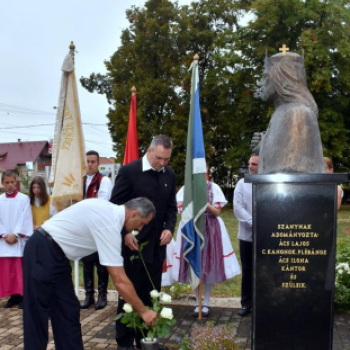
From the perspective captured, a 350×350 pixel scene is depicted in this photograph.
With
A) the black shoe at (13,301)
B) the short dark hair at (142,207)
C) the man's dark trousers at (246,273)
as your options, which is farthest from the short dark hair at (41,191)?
the short dark hair at (142,207)

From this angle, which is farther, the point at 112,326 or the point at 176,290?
the point at 176,290

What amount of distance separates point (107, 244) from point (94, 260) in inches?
105

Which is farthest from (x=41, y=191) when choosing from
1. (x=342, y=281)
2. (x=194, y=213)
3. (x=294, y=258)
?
(x=342, y=281)

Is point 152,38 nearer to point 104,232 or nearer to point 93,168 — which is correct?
point 93,168

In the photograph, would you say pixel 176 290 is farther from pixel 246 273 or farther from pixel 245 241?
pixel 245 241

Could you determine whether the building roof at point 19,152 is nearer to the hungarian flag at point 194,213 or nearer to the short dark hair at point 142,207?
the hungarian flag at point 194,213

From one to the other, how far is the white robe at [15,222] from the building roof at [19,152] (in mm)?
43494

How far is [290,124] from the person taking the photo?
3.60 metres

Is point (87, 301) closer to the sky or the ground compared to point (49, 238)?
closer to the ground

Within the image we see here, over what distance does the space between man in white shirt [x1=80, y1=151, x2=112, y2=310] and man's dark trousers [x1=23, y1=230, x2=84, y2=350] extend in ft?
7.12

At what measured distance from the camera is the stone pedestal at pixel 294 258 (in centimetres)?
361

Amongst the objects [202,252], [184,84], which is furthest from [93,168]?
[184,84]

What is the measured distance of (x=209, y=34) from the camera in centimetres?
2209

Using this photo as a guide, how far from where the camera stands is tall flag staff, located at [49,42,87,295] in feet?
18.0
